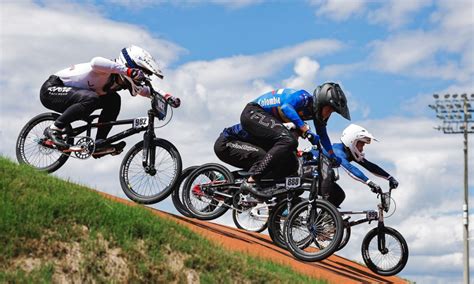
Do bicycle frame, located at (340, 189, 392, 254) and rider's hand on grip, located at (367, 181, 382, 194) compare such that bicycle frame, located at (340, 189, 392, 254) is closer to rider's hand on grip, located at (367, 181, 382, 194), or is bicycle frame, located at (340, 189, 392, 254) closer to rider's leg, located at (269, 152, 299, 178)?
rider's hand on grip, located at (367, 181, 382, 194)

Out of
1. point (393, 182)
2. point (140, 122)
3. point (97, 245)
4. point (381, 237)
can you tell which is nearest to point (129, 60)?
point (140, 122)

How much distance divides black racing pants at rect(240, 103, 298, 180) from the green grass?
8.01ft

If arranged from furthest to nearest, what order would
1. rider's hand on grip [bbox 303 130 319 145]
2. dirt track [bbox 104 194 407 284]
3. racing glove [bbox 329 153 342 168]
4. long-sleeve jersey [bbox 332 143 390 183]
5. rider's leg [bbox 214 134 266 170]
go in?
long-sleeve jersey [bbox 332 143 390 183]
rider's leg [bbox 214 134 266 170]
racing glove [bbox 329 153 342 168]
rider's hand on grip [bbox 303 130 319 145]
dirt track [bbox 104 194 407 284]

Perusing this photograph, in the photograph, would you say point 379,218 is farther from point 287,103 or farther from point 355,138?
point 287,103

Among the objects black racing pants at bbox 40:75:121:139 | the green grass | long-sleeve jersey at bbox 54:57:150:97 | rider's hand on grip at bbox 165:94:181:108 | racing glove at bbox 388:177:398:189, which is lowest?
the green grass

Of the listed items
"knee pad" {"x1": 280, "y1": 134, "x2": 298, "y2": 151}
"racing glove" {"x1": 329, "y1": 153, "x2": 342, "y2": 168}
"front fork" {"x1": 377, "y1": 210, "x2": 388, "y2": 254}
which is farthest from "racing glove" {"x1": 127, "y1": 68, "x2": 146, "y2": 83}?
"front fork" {"x1": 377, "y1": 210, "x2": 388, "y2": 254}

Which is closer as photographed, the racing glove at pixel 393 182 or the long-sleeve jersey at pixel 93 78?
A: the long-sleeve jersey at pixel 93 78

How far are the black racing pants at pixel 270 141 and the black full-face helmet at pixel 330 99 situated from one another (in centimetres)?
69

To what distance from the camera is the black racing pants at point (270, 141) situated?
13.5m

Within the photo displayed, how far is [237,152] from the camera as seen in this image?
1441 cm

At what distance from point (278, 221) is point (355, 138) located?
237 cm

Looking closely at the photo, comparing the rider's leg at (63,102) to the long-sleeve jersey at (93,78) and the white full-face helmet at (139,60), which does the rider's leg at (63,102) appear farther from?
the white full-face helmet at (139,60)

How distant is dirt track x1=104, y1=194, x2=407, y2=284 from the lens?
491 inches

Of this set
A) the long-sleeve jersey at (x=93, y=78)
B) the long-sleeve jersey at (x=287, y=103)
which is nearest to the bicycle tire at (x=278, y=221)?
the long-sleeve jersey at (x=287, y=103)
